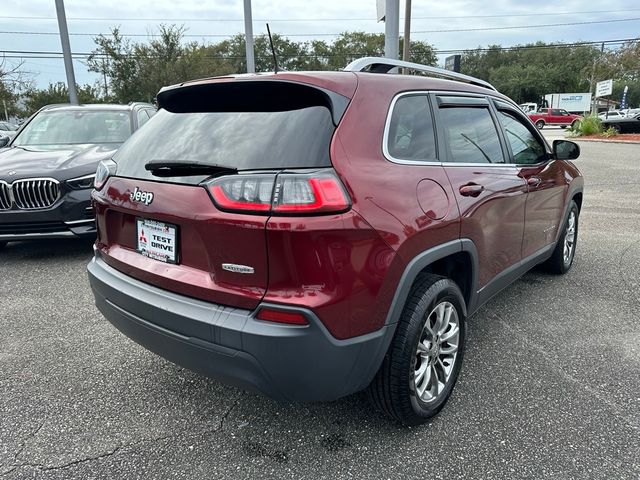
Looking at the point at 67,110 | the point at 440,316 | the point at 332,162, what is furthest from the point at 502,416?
the point at 67,110

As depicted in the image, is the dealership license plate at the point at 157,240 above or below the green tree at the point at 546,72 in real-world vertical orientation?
below

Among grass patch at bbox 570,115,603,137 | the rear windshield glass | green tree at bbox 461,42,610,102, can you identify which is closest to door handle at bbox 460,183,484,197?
the rear windshield glass

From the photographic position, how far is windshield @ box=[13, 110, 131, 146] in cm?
639

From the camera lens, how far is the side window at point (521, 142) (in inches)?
137

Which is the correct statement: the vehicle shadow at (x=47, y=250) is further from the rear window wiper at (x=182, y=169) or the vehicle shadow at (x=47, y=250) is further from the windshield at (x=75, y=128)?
the rear window wiper at (x=182, y=169)

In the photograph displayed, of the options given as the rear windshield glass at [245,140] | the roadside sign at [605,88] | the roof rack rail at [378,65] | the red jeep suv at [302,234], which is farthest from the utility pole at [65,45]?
the roadside sign at [605,88]

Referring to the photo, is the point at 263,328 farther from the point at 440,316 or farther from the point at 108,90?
the point at 108,90

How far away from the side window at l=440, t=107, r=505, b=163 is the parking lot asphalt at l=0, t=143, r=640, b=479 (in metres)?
1.29

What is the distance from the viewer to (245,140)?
211 centimetres

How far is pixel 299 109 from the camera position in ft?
6.98

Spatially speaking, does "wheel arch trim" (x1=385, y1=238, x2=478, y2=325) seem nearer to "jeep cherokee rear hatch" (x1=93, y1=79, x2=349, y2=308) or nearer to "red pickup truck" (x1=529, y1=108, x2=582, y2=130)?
"jeep cherokee rear hatch" (x1=93, y1=79, x2=349, y2=308)

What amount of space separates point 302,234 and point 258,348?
48 cm

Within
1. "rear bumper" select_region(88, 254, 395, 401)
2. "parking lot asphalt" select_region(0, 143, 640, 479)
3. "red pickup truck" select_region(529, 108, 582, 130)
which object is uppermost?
"rear bumper" select_region(88, 254, 395, 401)

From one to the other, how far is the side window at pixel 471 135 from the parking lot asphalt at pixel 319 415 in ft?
4.23
